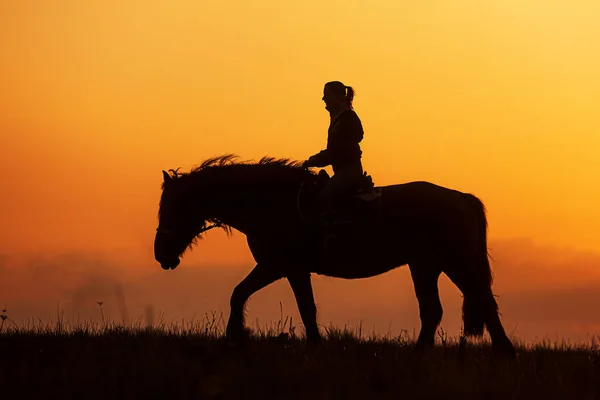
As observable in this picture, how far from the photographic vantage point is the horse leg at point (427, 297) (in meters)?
12.1

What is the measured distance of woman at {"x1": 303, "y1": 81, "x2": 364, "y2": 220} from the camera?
11.6 meters

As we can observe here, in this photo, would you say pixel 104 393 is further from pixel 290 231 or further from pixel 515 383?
pixel 290 231

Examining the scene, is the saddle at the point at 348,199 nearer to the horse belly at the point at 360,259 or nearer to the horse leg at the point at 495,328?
the horse belly at the point at 360,259

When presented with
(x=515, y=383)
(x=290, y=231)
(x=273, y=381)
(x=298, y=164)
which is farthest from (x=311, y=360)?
(x=298, y=164)

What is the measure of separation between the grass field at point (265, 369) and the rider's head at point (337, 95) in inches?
119

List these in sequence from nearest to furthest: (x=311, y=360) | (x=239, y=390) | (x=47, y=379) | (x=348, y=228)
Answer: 1. (x=239, y=390)
2. (x=47, y=379)
3. (x=311, y=360)
4. (x=348, y=228)

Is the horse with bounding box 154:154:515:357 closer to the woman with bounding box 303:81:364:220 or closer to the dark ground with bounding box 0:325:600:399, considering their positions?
the woman with bounding box 303:81:364:220

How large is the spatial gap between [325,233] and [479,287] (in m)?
2.16

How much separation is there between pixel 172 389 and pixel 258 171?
5.20m

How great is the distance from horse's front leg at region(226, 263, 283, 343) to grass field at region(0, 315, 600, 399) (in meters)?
0.28

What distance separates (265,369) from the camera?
348 inches

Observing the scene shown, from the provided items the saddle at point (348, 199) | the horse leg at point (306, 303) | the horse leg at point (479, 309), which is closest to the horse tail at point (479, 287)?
the horse leg at point (479, 309)

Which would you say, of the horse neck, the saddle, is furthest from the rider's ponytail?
the horse neck

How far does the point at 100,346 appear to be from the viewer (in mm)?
11094
